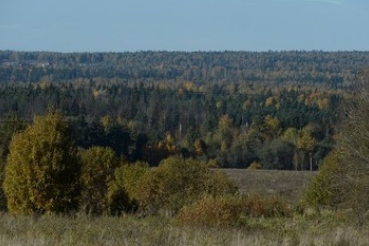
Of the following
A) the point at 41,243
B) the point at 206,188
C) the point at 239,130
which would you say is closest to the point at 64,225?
the point at 41,243

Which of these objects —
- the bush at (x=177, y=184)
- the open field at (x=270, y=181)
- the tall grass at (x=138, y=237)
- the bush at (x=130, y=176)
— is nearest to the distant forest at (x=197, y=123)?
the open field at (x=270, y=181)

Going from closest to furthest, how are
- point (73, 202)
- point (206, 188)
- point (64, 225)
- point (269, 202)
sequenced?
1. point (64, 225)
2. point (73, 202)
3. point (269, 202)
4. point (206, 188)

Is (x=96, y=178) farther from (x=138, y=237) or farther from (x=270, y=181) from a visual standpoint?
(x=270, y=181)

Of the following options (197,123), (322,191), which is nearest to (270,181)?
(322,191)

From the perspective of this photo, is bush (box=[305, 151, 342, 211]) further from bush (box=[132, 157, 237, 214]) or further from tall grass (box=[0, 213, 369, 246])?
tall grass (box=[0, 213, 369, 246])

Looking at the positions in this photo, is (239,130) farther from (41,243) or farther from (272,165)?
(41,243)

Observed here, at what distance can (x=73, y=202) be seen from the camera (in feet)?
66.5

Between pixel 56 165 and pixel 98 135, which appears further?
pixel 98 135

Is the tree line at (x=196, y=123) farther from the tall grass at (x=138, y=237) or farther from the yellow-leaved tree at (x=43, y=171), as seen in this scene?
the tall grass at (x=138, y=237)

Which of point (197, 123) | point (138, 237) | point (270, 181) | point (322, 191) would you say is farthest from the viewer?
point (197, 123)

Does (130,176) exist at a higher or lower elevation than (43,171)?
lower

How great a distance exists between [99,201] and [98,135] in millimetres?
51936

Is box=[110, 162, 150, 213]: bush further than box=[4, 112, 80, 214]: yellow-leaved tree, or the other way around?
box=[110, 162, 150, 213]: bush

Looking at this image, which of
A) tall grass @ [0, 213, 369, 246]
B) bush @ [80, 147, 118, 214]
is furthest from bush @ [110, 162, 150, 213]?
tall grass @ [0, 213, 369, 246]
